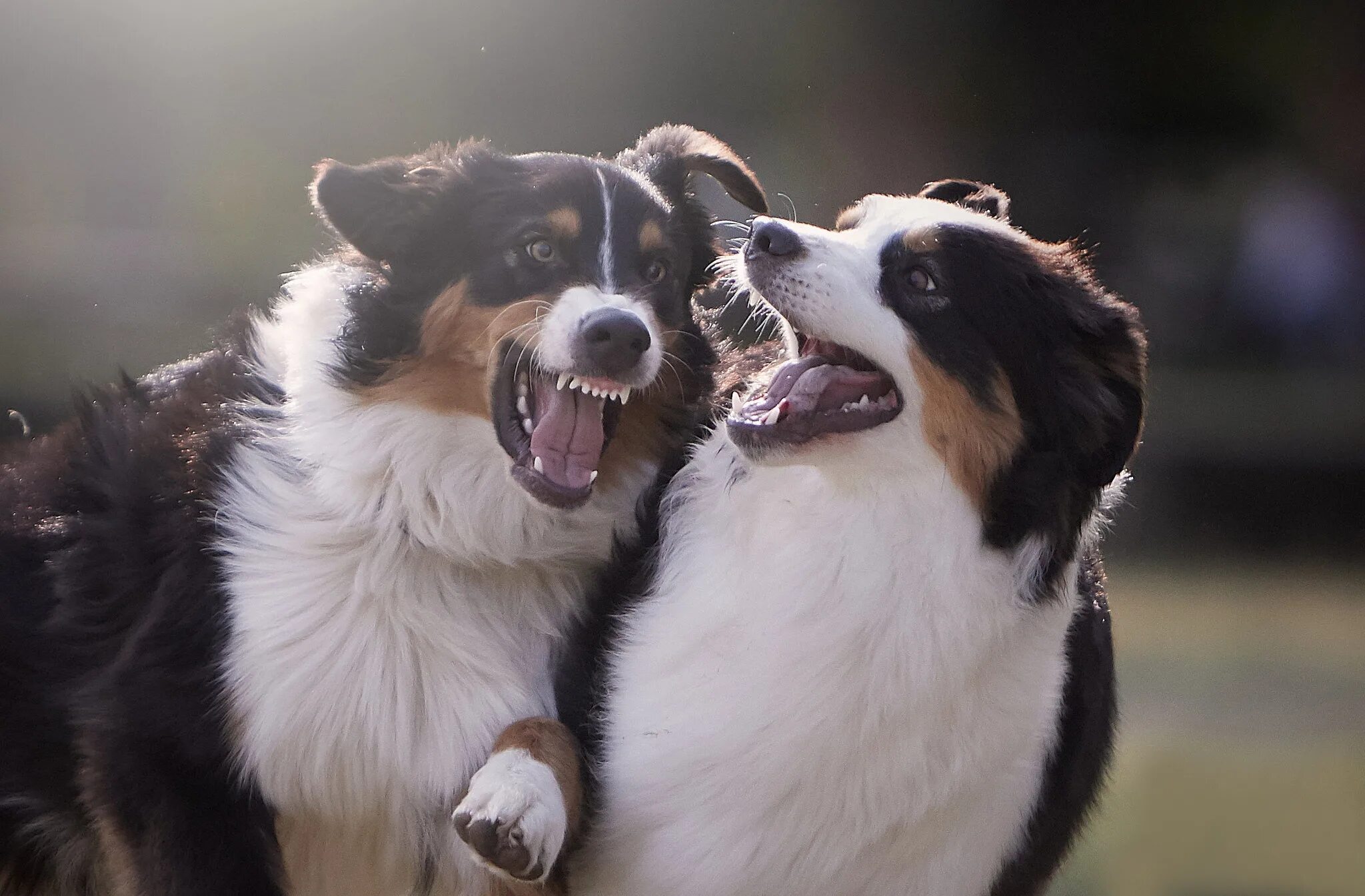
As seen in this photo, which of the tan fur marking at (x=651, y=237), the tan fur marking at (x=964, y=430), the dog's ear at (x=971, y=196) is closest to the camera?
the tan fur marking at (x=964, y=430)

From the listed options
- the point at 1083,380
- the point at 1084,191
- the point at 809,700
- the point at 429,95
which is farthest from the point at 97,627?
the point at 1084,191

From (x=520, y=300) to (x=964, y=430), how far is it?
0.92 m

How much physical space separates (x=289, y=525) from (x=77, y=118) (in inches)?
186

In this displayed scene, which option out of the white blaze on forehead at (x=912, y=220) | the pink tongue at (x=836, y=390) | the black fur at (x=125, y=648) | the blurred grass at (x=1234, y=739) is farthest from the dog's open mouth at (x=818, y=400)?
the blurred grass at (x=1234, y=739)

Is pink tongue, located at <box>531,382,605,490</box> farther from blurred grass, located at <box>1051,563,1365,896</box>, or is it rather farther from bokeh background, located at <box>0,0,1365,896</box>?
bokeh background, located at <box>0,0,1365,896</box>

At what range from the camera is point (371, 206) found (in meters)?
2.66

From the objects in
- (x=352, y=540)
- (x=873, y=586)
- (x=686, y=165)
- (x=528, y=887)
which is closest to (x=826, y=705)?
(x=873, y=586)

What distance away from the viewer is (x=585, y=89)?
6160 millimetres

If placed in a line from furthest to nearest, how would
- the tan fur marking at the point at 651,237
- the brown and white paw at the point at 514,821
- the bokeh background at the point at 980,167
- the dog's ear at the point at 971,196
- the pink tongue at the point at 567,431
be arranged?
the bokeh background at the point at 980,167, the dog's ear at the point at 971,196, the tan fur marking at the point at 651,237, the pink tongue at the point at 567,431, the brown and white paw at the point at 514,821

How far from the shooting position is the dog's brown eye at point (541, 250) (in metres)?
2.61

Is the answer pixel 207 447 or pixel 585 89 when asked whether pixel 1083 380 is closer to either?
pixel 207 447

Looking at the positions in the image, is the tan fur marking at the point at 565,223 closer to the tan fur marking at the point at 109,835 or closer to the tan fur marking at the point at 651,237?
the tan fur marking at the point at 651,237

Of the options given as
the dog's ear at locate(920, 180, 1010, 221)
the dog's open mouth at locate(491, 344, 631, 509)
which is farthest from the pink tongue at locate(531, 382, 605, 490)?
the dog's ear at locate(920, 180, 1010, 221)

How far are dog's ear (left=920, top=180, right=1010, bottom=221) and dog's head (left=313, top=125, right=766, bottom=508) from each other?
2.19 feet
